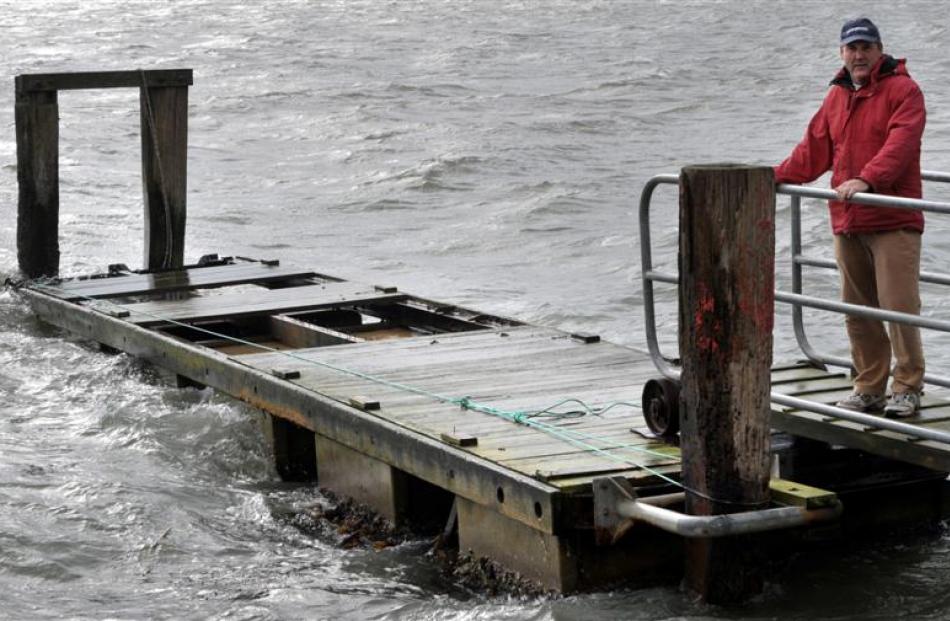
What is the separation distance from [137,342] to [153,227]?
3.33 m

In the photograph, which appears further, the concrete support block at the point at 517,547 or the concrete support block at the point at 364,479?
the concrete support block at the point at 364,479

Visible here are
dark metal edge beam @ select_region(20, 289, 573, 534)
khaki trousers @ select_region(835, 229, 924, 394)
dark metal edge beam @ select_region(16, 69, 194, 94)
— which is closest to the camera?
dark metal edge beam @ select_region(20, 289, 573, 534)

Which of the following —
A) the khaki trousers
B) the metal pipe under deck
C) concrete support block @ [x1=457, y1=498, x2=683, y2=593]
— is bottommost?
concrete support block @ [x1=457, y1=498, x2=683, y2=593]

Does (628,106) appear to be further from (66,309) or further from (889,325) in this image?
(889,325)

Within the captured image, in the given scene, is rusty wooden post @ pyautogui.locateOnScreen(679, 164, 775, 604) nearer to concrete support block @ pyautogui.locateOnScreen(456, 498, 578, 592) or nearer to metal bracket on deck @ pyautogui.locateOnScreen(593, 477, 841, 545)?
metal bracket on deck @ pyautogui.locateOnScreen(593, 477, 841, 545)

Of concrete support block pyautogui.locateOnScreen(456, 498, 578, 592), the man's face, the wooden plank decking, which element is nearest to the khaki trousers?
the wooden plank decking

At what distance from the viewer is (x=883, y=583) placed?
23.9ft

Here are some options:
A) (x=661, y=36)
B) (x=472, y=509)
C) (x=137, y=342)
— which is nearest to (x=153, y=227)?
(x=137, y=342)

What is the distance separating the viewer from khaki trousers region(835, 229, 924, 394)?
Answer: 22.4 feet

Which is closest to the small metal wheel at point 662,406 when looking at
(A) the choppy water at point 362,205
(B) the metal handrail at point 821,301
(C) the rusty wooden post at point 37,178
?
(B) the metal handrail at point 821,301

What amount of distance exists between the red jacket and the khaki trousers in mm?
82

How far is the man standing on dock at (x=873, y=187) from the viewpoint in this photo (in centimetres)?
673

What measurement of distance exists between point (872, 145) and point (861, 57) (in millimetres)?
365

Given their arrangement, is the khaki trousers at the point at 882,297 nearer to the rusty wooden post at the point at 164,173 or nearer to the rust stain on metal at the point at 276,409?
the rust stain on metal at the point at 276,409
